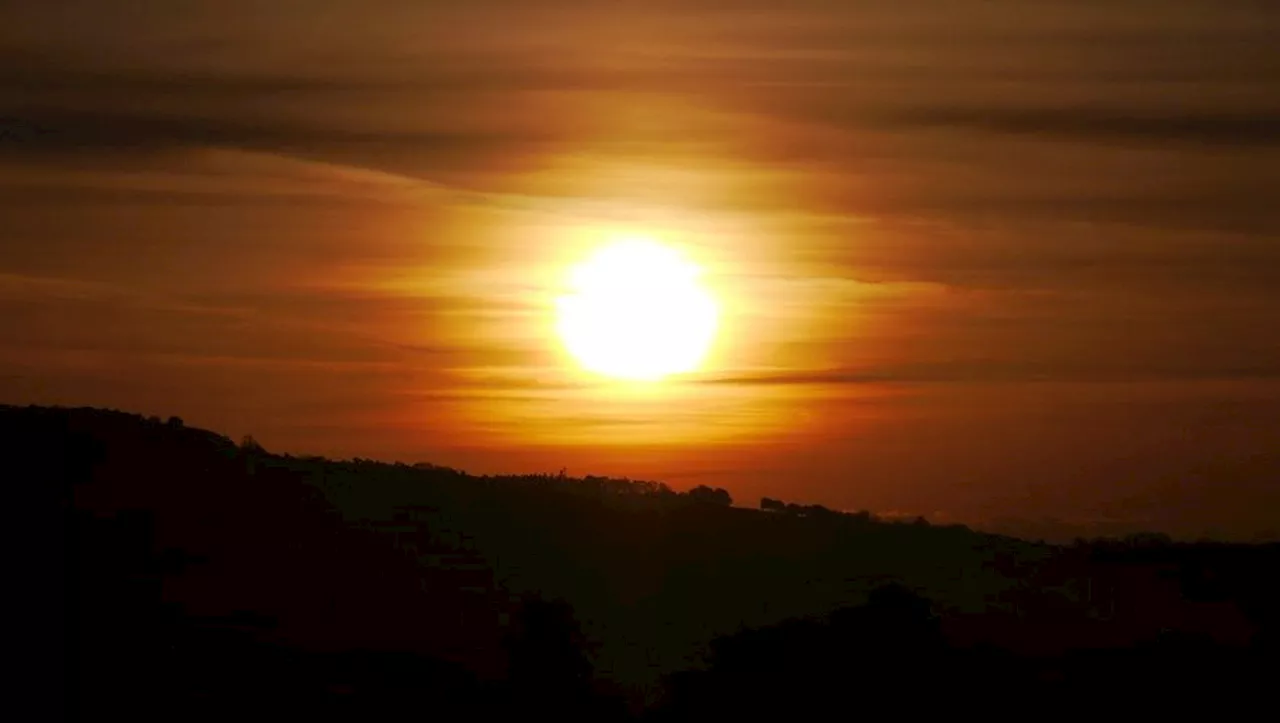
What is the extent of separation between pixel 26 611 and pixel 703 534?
15148 mm

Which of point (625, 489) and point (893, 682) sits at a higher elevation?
point (625, 489)

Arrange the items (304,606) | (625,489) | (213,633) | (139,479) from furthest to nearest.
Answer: (625,489)
(139,479)
(304,606)
(213,633)

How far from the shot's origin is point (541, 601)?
3744 centimetres

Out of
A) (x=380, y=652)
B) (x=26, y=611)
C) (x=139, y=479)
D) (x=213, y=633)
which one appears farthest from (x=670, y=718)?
(x=139, y=479)

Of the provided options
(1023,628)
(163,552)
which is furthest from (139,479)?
(1023,628)

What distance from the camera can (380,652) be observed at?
39.1 meters

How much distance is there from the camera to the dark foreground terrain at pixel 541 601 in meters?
36.2

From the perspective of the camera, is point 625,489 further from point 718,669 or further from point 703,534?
point 718,669

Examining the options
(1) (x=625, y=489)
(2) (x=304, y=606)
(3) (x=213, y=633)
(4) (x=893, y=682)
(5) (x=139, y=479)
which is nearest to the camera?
(4) (x=893, y=682)

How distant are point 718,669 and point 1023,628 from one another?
26.6ft

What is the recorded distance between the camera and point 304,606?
137ft

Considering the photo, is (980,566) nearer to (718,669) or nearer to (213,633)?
(718,669)

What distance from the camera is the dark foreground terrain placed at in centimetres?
3622

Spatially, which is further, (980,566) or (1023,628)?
(980,566)
